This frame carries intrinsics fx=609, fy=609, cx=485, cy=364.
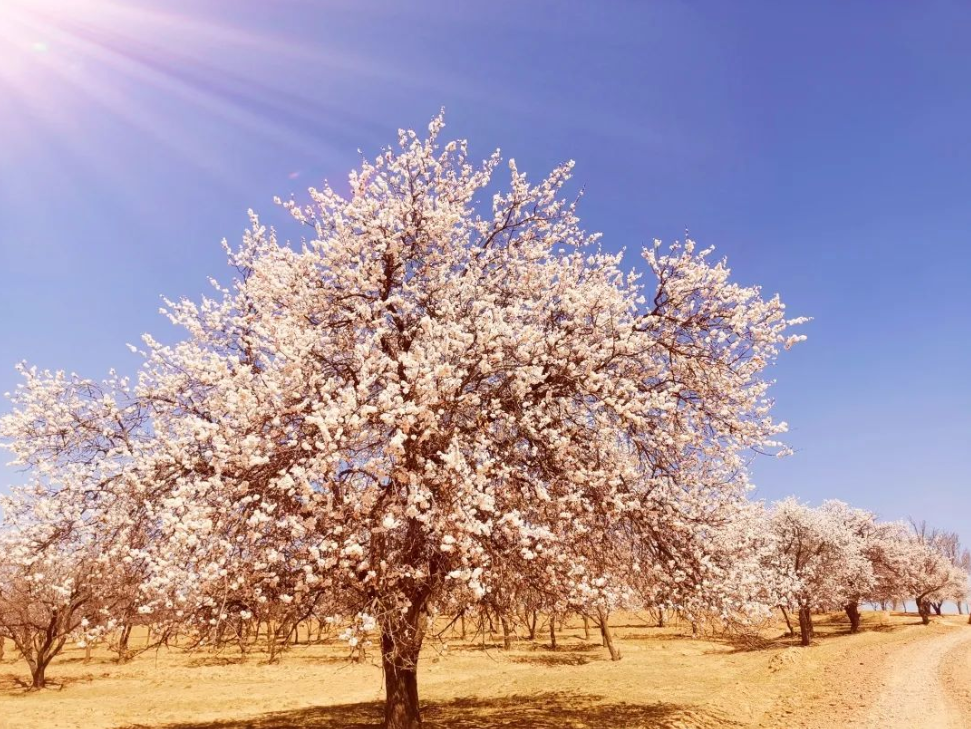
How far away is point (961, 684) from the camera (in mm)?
23297

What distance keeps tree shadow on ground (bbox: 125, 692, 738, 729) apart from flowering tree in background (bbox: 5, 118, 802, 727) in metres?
4.62

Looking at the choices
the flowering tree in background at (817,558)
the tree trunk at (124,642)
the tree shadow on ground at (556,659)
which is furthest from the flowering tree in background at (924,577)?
the tree trunk at (124,642)

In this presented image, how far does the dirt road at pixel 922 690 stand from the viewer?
57.8ft

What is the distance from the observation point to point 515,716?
18.7 metres

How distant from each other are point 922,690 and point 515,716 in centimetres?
1575

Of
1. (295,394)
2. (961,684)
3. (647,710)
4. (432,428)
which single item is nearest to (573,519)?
(432,428)

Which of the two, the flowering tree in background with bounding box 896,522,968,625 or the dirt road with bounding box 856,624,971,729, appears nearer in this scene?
the dirt road with bounding box 856,624,971,729

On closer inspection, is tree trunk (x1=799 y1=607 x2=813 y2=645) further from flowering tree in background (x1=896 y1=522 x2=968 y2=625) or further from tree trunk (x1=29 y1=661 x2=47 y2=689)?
→ tree trunk (x1=29 y1=661 x2=47 y2=689)

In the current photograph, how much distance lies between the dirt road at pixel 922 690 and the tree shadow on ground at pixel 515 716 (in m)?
5.30

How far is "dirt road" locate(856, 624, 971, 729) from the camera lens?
17.6 m

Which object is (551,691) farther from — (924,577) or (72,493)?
(924,577)

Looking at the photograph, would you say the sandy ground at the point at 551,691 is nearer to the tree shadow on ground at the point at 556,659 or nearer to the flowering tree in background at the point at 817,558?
the tree shadow on ground at the point at 556,659

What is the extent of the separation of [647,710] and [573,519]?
8.91m

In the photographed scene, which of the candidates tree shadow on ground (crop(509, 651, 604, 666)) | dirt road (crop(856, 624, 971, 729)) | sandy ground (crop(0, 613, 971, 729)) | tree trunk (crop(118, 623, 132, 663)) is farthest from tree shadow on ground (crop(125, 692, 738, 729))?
tree shadow on ground (crop(509, 651, 604, 666))
